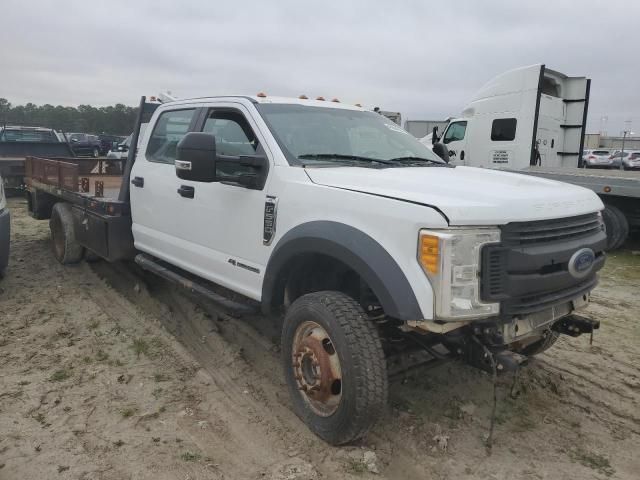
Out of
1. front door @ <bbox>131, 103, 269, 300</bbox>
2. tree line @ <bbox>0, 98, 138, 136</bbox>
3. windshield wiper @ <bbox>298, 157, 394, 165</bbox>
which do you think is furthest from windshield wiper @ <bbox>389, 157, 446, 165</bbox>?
tree line @ <bbox>0, 98, 138, 136</bbox>

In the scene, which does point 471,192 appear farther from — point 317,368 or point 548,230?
point 317,368

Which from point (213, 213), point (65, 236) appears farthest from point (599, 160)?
point (213, 213)

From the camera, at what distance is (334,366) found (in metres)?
3.01

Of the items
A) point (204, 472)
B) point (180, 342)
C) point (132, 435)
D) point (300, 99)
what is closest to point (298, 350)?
point (204, 472)

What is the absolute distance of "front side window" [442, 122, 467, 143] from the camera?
43.5 ft

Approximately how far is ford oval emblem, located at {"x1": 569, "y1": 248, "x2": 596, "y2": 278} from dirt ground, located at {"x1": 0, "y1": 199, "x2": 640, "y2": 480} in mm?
1041

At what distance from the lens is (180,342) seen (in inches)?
180

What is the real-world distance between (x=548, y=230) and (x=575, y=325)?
914mm

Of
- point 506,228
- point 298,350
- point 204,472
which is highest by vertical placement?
point 506,228

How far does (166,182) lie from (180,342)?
1357 millimetres

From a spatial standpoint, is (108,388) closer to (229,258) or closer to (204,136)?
(229,258)

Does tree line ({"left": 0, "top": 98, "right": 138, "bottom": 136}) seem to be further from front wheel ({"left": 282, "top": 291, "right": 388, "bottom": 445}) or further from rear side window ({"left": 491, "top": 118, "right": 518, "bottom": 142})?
front wheel ({"left": 282, "top": 291, "right": 388, "bottom": 445})

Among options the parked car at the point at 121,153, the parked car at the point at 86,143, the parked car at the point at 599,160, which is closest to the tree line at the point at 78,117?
the parked car at the point at 86,143

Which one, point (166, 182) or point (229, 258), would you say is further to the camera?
point (166, 182)
